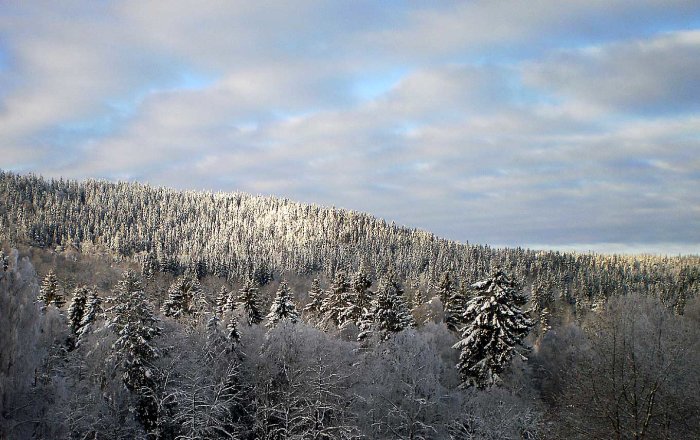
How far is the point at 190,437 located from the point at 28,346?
13239 millimetres

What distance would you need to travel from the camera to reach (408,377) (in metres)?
37.4

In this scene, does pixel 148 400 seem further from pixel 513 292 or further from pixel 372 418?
pixel 513 292

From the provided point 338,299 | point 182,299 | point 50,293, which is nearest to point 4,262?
point 338,299

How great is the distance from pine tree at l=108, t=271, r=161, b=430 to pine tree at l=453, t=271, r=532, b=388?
23.1 metres

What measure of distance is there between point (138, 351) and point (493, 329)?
2587 centimetres

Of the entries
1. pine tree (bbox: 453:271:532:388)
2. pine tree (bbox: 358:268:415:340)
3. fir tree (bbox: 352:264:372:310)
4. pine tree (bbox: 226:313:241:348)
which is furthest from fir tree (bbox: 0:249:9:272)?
fir tree (bbox: 352:264:372:310)

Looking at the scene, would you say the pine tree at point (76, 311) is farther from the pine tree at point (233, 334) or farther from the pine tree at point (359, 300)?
the pine tree at point (359, 300)

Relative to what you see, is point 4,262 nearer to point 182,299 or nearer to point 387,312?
point 387,312

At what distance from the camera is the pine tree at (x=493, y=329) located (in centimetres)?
3616

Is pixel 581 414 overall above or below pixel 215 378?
above

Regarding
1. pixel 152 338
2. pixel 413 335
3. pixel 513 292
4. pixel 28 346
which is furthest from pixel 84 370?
pixel 513 292

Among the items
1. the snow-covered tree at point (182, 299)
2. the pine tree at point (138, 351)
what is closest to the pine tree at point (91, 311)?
the snow-covered tree at point (182, 299)

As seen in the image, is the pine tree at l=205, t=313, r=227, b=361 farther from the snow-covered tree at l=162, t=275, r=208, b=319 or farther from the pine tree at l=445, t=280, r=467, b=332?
the pine tree at l=445, t=280, r=467, b=332

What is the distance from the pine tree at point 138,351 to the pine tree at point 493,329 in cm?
2306
